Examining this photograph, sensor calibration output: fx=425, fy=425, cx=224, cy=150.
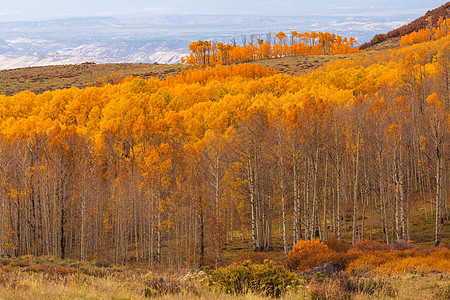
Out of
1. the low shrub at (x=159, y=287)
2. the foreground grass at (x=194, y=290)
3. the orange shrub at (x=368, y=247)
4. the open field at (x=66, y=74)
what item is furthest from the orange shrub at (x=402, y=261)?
the open field at (x=66, y=74)

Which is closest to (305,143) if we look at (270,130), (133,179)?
(270,130)

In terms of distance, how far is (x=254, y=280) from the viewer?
14.7m

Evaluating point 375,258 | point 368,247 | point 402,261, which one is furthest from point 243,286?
point 368,247

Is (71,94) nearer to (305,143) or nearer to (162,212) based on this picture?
(162,212)

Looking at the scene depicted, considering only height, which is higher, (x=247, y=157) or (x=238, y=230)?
(x=247, y=157)

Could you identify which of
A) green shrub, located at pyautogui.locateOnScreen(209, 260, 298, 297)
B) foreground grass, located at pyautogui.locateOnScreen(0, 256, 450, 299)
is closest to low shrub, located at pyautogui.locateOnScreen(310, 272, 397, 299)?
foreground grass, located at pyautogui.locateOnScreen(0, 256, 450, 299)

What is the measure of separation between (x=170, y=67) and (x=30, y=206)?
140261 millimetres

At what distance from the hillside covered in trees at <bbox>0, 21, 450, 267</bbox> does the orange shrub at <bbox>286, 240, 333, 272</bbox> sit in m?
7.18

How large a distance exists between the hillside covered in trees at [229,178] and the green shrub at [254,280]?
20.2 metres

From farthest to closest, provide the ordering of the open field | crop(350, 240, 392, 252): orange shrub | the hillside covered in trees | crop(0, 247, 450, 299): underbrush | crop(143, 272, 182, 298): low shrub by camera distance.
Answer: the open field
the hillside covered in trees
crop(350, 240, 392, 252): orange shrub
crop(143, 272, 182, 298): low shrub
crop(0, 247, 450, 299): underbrush

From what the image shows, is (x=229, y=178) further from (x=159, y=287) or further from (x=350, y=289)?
(x=350, y=289)

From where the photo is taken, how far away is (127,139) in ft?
216

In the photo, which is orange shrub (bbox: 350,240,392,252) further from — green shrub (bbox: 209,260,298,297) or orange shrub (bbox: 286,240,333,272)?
green shrub (bbox: 209,260,298,297)

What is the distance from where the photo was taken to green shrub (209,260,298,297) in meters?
14.3
